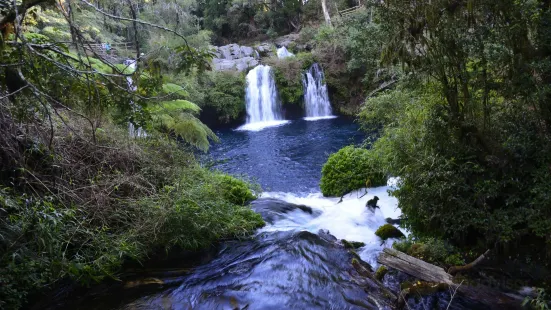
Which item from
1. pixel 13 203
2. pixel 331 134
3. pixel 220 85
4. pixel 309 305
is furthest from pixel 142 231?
pixel 220 85

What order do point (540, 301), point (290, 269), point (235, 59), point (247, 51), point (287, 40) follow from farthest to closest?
point (287, 40) < point (247, 51) < point (235, 59) < point (290, 269) < point (540, 301)

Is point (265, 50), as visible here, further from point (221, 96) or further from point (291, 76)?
point (221, 96)

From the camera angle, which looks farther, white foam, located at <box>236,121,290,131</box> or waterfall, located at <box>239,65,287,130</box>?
waterfall, located at <box>239,65,287,130</box>

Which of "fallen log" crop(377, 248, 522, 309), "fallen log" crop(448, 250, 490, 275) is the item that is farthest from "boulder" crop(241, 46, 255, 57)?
"fallen log" crop(448, 250, 490, 275)

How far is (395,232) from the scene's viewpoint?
630 centimetres

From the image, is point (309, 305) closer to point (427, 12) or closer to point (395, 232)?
point (395, 232)

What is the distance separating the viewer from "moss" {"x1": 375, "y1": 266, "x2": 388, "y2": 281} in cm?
489

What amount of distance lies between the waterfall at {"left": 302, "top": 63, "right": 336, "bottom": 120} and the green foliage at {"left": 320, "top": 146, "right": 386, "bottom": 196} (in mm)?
13287

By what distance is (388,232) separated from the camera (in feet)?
20.6

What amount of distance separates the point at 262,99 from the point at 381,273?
1762 cm

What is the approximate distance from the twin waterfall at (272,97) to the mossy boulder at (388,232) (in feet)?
51.0

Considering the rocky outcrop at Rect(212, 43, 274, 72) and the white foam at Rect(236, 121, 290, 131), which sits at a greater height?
the rocky outcrop at Rect(212, 43, 274, 72)

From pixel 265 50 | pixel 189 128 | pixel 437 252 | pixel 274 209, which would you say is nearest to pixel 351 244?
pixel 437 252

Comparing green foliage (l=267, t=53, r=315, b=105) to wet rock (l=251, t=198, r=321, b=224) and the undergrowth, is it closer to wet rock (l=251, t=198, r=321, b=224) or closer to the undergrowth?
wet rock (l=251, t=198, r=321, b=224)
